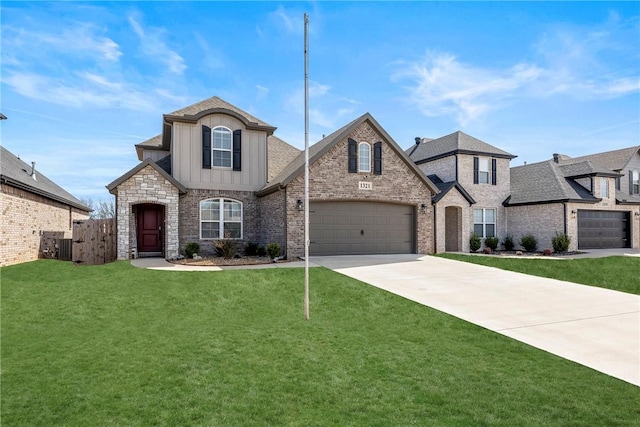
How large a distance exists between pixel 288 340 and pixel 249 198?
12.5m

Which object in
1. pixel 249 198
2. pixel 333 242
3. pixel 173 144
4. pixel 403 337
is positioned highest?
pixel 173 144

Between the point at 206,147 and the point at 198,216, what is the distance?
3287 millimetres

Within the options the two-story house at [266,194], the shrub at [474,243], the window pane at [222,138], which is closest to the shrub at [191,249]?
the two-story house at [266,194]

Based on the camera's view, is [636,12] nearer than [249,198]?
Yes

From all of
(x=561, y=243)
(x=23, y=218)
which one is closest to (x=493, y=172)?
(x=561, y=243)

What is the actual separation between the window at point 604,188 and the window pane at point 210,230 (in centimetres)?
2355

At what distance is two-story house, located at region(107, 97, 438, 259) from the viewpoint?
15.9 m

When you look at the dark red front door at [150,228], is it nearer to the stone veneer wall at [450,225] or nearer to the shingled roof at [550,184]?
the stone veneer wall at [450,225]

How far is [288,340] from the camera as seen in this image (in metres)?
6.49

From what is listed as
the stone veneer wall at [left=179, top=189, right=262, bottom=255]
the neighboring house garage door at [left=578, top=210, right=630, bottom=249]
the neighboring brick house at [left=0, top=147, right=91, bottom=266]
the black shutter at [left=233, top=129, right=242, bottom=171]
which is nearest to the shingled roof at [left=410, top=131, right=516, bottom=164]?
the neighboring house garage door at [left=578, top=210, right=630, bottom=249]

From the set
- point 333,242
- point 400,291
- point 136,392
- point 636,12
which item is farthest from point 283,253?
point 636,12

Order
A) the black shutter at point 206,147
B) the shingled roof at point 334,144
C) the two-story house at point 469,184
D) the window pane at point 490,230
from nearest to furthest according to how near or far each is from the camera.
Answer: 1. the shingled roof at point 334,144
2. the black shutter at point 206,147
3. the two-story house at point 469,184
4. the window pane at point 490,230

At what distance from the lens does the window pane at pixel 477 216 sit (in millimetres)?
23258

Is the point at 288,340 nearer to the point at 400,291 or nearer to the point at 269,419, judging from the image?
the point at 269,419
